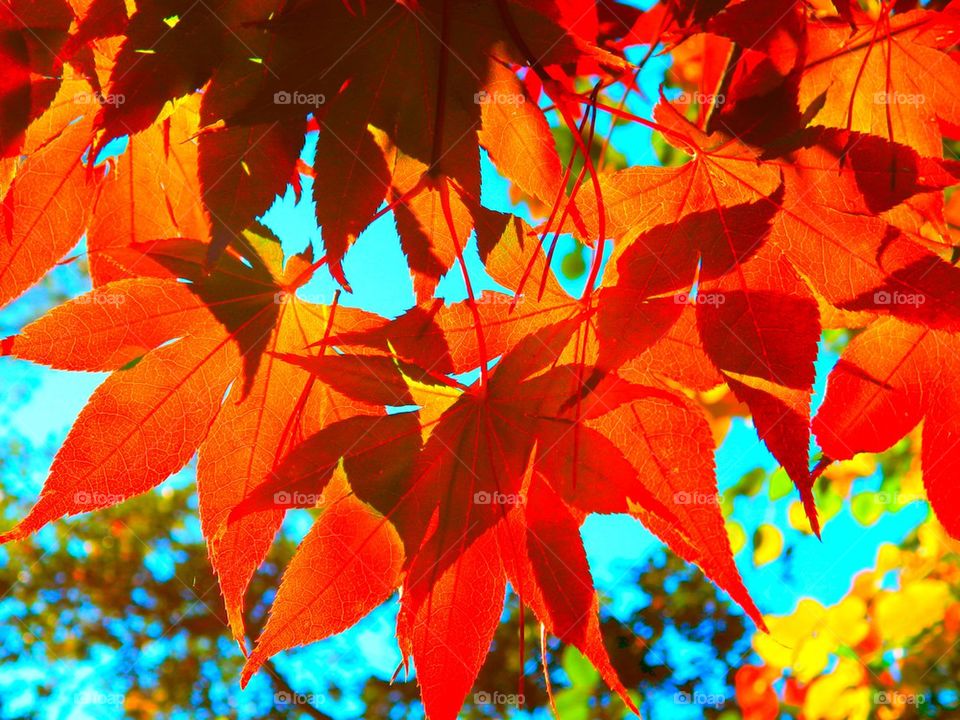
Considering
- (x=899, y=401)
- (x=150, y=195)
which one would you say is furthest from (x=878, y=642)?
(x=150, y=195)

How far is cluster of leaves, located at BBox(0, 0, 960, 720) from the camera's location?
46 centimetres

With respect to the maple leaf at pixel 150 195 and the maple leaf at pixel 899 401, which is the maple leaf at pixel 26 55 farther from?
the maple leaf at pixel 899 401

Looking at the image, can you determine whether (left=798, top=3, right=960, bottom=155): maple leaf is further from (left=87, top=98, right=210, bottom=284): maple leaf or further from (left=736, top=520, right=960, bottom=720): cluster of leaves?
(left=736, top=520, right=960, bottom=720): cluster of leaves

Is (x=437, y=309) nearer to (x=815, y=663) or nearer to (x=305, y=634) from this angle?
(x=305, y=634)

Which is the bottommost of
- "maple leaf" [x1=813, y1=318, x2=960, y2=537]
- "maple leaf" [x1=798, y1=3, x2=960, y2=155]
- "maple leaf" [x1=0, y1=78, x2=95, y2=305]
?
"maple leaf" [x1=813, y1=318, x2=960, y2=537]

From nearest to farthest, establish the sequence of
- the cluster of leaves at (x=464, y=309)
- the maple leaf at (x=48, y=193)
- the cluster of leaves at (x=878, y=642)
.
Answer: the cluster of leaves at (x=464, y=309), the maple leaf at (x=48, y=193), the cluster of leaves at (x=878, y=642)

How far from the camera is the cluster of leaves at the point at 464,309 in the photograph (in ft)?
1.51

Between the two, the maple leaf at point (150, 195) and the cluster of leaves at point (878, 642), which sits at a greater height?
the cluster of leaves at point (878, 642)

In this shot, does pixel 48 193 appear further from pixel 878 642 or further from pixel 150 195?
pixel 878 642

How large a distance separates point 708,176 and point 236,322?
363 mm

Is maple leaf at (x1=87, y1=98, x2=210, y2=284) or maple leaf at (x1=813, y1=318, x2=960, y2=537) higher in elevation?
maple leaf at (x1=87, y1=98, x2=210, y2=284)

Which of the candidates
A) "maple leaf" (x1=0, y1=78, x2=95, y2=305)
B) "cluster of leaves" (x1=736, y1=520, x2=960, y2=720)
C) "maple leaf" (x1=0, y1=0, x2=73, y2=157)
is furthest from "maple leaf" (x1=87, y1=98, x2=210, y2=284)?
"cluster of leaves" (x1=736, y1=520, x2=960, y2=720)

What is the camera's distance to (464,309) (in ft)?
1.73

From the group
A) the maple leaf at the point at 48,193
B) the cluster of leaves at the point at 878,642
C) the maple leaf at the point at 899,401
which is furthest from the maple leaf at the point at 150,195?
the cluster of leaves at the point at 878,642
